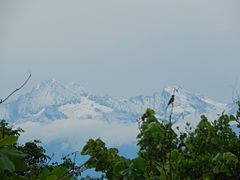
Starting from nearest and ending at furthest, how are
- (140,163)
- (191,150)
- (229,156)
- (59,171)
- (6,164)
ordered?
(6,164) < (59,171) < (140,163) < (229,156) < (191,150)

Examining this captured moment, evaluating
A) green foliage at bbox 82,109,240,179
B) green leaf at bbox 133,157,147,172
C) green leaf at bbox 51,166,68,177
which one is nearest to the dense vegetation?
green foliage at bbox 82,109,240,179

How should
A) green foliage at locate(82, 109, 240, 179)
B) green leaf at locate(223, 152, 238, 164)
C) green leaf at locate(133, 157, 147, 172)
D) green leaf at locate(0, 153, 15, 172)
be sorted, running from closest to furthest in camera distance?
green leaf at locate(0, 153, 15, 172)
green leaf at locate(133, 157, 147, 172)
green leaf at locate(223, 152, 238, 164)
green foliage at locate(82, 109, 240, 179)

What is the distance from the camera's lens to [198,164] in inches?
232

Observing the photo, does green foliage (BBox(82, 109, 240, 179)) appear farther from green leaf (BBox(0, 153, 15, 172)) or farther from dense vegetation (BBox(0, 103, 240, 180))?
green leaf (BBox(0, 153, 15, 172))

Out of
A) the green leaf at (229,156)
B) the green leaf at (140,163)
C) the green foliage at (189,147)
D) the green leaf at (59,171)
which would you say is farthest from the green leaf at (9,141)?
the green foliage at (189,147)

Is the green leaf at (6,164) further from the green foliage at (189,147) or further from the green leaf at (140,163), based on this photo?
the green foliage at (189,147)

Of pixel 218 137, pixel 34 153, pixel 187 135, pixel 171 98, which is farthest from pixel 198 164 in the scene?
pixel 34 153

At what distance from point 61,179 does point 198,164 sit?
13.5 ft

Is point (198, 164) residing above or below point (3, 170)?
Result: above

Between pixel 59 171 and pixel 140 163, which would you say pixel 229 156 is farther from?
pixel 59 171

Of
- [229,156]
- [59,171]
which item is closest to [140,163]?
[59,171]

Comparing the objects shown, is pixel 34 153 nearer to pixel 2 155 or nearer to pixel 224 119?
pixel 224 119

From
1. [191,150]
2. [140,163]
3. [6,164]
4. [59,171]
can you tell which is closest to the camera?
[6,164]

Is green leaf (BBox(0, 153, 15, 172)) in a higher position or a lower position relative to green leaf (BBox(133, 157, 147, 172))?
lower
